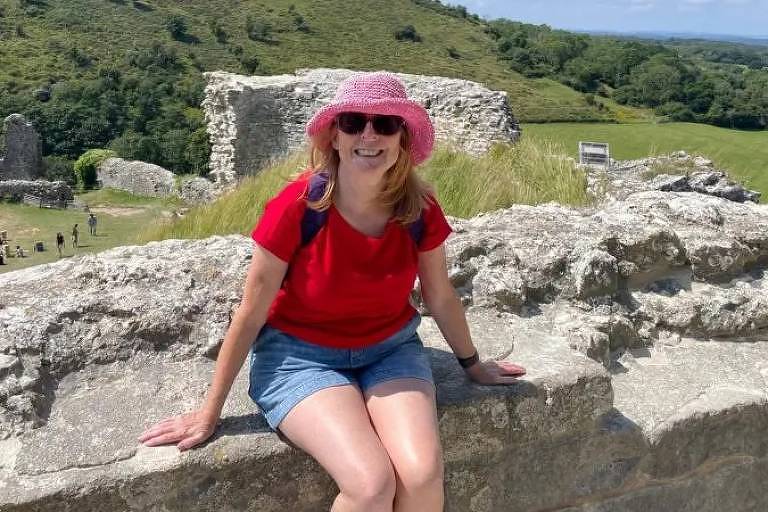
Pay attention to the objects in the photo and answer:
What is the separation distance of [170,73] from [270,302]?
171 feet

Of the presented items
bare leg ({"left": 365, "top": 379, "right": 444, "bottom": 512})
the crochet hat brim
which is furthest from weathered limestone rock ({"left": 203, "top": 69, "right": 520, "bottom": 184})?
bare leg ({"left": 365, "top": 379, "right": 444, "bottom": 512})

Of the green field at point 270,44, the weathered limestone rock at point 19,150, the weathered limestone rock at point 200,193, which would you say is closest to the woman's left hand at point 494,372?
the weathered limestone rock at point 200,193

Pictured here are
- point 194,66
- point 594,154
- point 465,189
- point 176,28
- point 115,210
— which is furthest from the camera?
point 176,28

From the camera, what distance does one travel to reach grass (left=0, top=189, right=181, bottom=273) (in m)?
15.3

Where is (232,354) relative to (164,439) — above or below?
above

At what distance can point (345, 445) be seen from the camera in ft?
5.60

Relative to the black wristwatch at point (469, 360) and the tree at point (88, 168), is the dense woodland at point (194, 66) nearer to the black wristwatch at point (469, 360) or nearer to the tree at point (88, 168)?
the tree at point (88, 168)

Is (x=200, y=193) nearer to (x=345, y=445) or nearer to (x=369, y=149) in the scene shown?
(x=369, y=149)

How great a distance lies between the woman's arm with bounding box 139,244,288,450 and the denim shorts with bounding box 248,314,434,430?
0.10 metres

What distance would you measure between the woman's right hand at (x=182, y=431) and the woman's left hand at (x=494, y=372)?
0.77m

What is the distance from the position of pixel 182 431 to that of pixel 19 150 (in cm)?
3446

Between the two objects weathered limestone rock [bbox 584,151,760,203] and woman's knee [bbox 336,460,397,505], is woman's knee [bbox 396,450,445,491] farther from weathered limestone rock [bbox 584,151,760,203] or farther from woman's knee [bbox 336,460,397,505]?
weathered limestone rock [bbox 584,151,760,203]

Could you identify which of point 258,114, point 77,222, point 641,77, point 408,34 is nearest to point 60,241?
point 258,114

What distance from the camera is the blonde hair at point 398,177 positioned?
2070 mm
